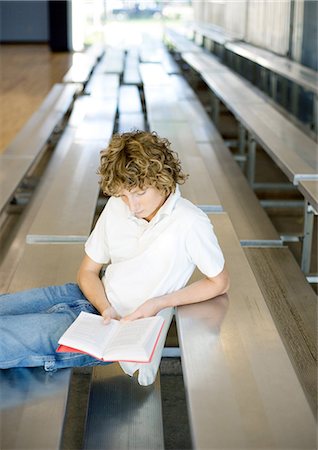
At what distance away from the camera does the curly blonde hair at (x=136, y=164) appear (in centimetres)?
230

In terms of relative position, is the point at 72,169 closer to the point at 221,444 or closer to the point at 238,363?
the point at 238,363

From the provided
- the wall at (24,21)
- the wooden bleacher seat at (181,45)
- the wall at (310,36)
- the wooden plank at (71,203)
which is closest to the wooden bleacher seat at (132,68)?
the wooden bleacher seat at (181,45)

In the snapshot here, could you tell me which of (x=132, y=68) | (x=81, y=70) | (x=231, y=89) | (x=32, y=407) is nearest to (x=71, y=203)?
(x=32, y=407)

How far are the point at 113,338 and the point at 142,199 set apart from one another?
1.44 ft

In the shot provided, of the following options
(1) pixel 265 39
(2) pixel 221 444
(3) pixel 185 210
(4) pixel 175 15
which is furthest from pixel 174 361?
(4) pixel 175 15

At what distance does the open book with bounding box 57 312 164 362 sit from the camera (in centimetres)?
213

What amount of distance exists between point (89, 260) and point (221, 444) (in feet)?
3.32

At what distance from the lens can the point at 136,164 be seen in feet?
7.57

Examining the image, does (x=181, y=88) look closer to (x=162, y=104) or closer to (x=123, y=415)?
(x=162, y=104)

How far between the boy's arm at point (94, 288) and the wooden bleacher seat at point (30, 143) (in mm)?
1695

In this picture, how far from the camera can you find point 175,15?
67.4ft

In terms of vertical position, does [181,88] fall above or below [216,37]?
below

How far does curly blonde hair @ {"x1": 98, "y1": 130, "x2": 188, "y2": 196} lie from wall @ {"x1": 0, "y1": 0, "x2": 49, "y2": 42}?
2058cm

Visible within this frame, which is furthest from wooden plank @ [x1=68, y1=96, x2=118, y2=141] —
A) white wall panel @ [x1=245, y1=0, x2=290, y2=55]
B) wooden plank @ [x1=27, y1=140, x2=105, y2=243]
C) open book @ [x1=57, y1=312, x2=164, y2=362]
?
open book @ [x1=57, y1=312, x2=164, y2=362]
